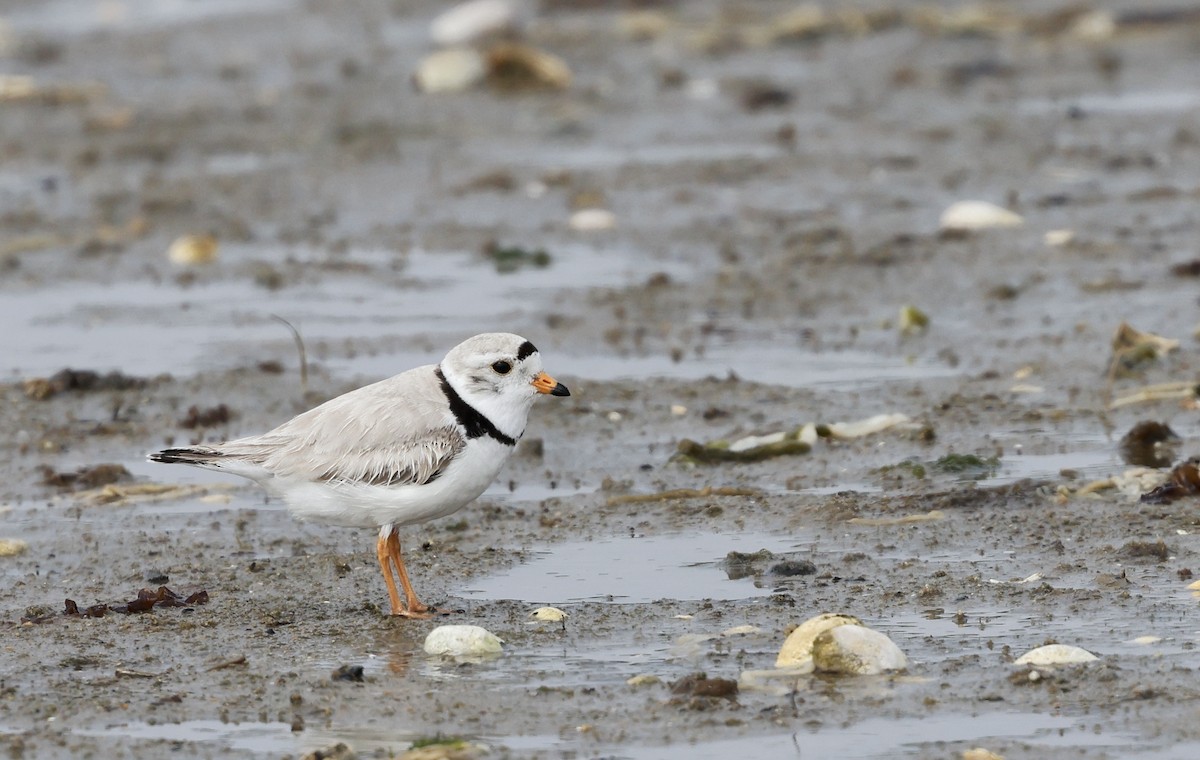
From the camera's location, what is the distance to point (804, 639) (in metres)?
5.41

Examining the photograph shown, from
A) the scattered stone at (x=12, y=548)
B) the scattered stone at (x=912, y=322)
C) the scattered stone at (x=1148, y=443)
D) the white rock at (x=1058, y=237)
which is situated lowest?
the scattered stone at (x=1148, y=443)

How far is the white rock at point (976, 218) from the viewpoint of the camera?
11.6m

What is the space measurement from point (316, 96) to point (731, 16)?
4.76 m

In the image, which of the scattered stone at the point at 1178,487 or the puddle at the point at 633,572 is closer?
the puddle at the point at 633,572

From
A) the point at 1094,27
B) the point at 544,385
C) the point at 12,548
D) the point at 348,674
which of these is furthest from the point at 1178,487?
the point at 1094,27

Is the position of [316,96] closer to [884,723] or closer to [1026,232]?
[1026,232]

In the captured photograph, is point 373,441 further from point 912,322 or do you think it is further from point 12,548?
point 912,322

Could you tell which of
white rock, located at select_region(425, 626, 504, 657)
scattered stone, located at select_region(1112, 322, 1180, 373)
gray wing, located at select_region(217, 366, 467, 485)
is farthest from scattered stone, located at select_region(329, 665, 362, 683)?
scattered stone, located at select_region(1112, 322, 1180, 373)

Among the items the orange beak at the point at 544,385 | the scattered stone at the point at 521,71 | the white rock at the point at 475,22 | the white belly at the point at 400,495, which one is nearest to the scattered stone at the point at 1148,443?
the orange beak at the point at 544,385

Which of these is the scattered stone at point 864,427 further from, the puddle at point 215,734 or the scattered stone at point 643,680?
the puddle at point 215,734

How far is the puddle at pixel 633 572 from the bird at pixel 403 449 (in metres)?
0.41

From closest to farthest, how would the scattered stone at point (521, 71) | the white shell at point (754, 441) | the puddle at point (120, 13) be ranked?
the white shell at point (754, 441)
the scattered stone at point (521, 71)
the puddle at point (120, 13)

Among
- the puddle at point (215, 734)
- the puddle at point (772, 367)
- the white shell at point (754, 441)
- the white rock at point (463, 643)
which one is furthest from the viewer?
the puddle at point (772, 367)

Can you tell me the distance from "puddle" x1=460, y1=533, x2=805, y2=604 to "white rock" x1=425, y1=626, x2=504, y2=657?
2.04 ft
